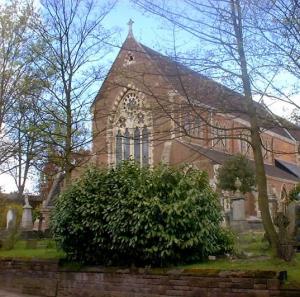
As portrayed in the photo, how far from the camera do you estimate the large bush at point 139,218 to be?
10.4 meters

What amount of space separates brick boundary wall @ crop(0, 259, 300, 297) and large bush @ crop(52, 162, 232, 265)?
441 millimetres

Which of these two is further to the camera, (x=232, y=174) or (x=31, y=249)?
(x=232, y=174)

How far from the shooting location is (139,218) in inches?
412

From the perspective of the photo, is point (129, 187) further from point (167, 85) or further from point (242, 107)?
point (242, 107)

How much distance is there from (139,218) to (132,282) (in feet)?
4.43

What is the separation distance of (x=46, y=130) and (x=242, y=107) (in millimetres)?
9311

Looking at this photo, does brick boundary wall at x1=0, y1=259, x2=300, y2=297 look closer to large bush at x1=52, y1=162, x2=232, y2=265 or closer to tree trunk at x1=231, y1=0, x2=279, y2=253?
large bush at x1=52, y1=162, x2=232, y2=265

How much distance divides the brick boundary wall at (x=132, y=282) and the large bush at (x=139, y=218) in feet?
1.45

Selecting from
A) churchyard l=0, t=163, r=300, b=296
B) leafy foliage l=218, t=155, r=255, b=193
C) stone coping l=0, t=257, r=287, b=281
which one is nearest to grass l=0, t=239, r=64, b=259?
stone coping l=0, t=257, r=287, b=281

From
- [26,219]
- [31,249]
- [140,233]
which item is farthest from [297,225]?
[26,219]

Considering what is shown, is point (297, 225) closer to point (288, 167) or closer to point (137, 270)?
point (137, 270)

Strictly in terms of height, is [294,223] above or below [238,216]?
below

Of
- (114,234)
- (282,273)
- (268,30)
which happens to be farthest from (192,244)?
(268,30)

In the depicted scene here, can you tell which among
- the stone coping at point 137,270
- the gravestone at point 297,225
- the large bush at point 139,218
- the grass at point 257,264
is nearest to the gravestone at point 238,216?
the gravestone at point 297,225
